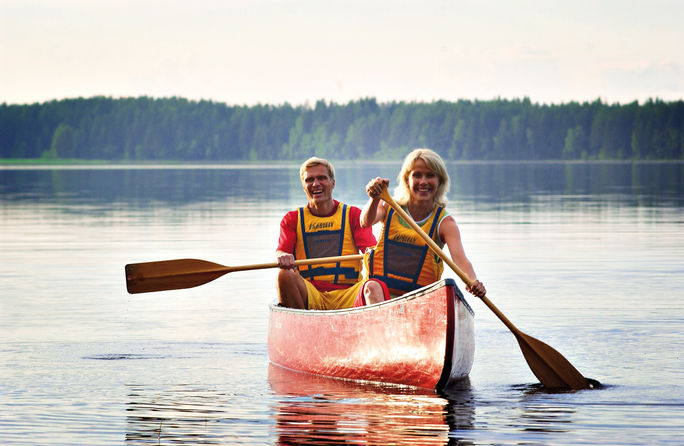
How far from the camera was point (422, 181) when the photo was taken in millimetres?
7465

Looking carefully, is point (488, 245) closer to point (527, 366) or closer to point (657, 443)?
point (527, 366)

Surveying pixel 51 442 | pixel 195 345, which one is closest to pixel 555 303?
pixel 195 345

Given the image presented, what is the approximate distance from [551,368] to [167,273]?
11.0 ft

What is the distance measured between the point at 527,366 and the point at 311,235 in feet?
6.18

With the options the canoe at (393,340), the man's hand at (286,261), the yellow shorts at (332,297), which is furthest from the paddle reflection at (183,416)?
the yellow shorts at (332,297)

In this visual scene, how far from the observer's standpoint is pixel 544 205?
3094 centimetres

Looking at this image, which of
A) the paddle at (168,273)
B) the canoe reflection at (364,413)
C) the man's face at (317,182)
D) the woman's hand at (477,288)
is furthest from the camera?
the paddle at (168,273)

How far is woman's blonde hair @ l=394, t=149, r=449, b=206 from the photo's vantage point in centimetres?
742

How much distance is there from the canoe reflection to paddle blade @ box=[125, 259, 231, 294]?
1.54 meters

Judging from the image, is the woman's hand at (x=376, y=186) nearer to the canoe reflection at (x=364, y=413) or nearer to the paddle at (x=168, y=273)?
the canoe reflection at (x=364, y=413)

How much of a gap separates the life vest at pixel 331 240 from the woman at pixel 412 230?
75 centimetres

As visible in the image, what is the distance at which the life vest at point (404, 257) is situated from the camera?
24.7 feet

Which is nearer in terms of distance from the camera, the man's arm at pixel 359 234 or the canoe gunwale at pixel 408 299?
the canoe gunwale at pixel 408 299

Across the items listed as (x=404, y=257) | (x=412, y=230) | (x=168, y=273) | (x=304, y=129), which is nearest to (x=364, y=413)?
(x=404, y=257)
